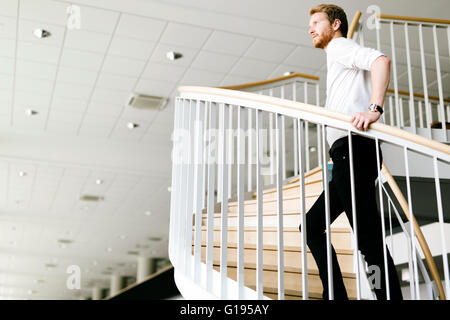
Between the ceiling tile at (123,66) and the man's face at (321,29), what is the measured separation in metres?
3.97

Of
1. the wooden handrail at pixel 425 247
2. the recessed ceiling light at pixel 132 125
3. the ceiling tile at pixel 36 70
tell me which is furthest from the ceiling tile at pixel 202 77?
the wooden handrail at pixel 425 247

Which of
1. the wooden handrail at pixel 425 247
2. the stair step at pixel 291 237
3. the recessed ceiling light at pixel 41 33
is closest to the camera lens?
the wooden handrail at pixel 425 247

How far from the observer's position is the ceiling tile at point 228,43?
548 centimetres

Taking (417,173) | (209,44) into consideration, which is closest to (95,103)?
(209,44)

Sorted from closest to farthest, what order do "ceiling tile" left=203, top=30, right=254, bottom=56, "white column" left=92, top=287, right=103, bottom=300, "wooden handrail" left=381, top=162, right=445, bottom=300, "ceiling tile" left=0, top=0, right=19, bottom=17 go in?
"wooden handrail" left=381, top=162, right=445, bottom=300 → "ceiling tile" left=0, top=0, right=19, bottom=17 → "ceiling tile" left=203, top=30, right=254, bottom=56 → "white column" left=92, top=287, right=103, bottom=300

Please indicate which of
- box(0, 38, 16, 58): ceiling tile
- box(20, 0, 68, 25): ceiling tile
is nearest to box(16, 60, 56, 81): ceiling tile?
box(0, 38, 16, 58): ceiling tile

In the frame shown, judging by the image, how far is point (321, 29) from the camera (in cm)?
227

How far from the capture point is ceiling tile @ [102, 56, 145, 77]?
5.90 m

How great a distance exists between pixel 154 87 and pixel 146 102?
1.30 ft

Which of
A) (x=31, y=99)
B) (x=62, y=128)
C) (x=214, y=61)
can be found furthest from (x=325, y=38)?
(x=62, y=128)

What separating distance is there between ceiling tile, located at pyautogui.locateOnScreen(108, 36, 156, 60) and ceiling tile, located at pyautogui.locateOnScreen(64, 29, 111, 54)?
0.09 m

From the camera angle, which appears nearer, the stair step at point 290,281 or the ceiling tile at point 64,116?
the stair step at point 290,281

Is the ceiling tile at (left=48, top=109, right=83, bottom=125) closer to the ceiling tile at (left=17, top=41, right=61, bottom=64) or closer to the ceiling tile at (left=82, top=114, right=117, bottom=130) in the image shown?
the ceiling tile at (left=82, top=114, right=117, bottom=130)

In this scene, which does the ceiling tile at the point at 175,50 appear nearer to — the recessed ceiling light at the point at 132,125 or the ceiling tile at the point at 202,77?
the ceiling tile at the point at 202,77
